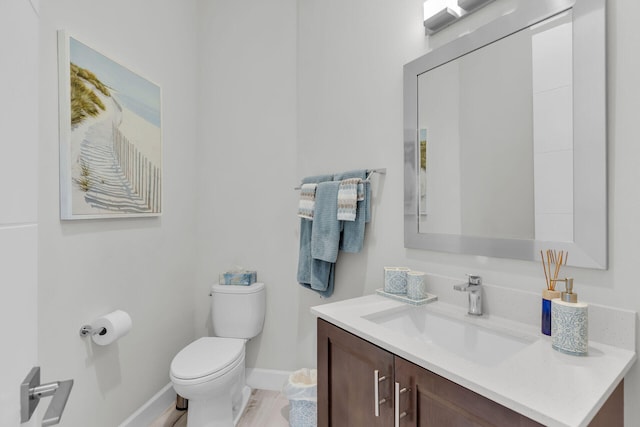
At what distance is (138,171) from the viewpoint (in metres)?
1.78

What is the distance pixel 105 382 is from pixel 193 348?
42cm

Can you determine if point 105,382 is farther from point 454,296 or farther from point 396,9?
point 396,9

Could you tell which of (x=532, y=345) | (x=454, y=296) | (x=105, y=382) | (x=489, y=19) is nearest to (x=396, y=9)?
(x=489, y=19)

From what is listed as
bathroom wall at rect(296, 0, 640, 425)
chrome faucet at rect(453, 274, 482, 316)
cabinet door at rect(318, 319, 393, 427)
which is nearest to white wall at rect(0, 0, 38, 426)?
cabinet door at rect(318, 319, 393, 427)

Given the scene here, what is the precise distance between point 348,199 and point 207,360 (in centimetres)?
110

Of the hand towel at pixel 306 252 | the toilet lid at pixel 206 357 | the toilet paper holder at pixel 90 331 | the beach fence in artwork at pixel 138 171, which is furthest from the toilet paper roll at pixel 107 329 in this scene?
the hand towel at pixel 306 252

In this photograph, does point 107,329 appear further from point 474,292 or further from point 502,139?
point 502,139

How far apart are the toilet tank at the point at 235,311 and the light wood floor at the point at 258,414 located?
1.36 ft

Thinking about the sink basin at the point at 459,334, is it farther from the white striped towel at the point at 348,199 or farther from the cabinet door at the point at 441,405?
the white striped towel at the point at 348,199

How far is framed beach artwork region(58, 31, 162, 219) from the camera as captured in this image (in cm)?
138

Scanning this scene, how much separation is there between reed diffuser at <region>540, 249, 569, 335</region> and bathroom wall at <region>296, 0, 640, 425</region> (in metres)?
0.04

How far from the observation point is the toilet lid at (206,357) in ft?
5.08

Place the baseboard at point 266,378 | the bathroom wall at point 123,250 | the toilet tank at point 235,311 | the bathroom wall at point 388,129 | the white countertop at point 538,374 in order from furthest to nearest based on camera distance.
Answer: the baseboard at point 266,378
the toilet tank at point 235,311
the bathroom wall at point 123,250
the bathroom wall at point 388,129
the white countertop at point 538,374

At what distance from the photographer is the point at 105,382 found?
158 cm
